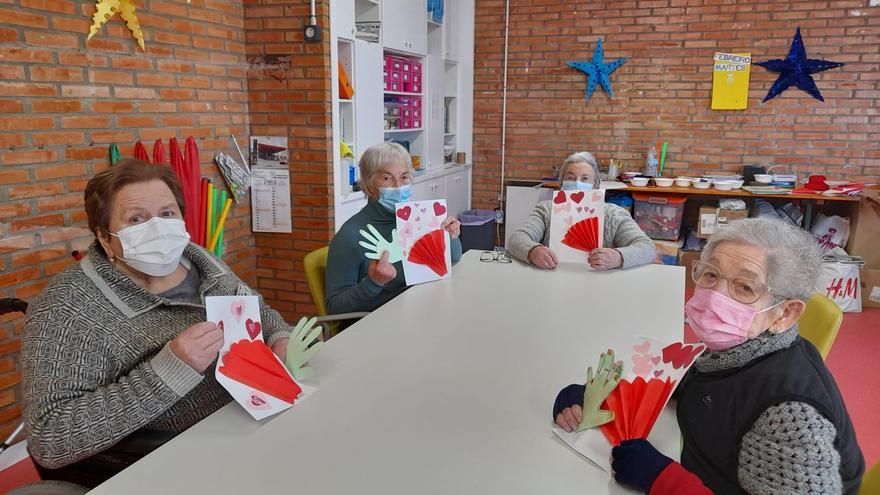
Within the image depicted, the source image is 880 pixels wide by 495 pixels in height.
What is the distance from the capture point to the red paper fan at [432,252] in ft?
7.97

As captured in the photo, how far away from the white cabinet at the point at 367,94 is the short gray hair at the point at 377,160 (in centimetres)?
164

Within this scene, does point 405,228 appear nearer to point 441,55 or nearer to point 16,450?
point 16,450

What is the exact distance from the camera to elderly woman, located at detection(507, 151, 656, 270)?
2.64 metres

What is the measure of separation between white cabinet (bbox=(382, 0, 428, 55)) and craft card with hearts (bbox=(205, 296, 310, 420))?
3.48 meters

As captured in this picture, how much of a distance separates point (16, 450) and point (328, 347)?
1.87 m

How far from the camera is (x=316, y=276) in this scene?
8.41 feet

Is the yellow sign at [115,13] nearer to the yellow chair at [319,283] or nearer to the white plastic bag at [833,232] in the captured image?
the yellow chair at [319,283]

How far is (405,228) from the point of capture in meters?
2.40

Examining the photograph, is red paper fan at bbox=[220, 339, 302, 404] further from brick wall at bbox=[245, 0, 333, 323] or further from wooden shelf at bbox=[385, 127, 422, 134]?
wooden shelf at bbox=[385, 127, 422, 134]

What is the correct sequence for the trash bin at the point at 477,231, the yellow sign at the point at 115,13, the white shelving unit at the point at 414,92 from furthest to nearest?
the trash bin at the point at 477,231 → the white shelving unit at the point at 414,92 → the yellow sign at the point at 115,13

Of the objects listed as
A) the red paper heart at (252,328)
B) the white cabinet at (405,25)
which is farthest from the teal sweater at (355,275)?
the white cabinet at (405,25)

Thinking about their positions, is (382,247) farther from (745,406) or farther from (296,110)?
(296,110)

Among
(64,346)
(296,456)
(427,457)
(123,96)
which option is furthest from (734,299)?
(123,96)

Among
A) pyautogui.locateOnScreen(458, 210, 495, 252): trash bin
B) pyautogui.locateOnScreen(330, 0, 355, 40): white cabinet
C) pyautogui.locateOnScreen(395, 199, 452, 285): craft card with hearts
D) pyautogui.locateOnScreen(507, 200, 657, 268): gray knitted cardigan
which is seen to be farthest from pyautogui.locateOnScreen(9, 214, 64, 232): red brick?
pyautogui.locateOnScreen(458, 210, 495, 252): trash bin
